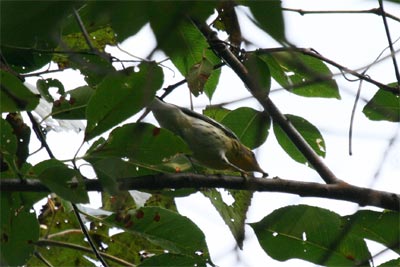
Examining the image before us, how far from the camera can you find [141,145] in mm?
1873

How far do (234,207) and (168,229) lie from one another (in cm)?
27

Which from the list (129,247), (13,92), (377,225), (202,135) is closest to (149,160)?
(13,92)

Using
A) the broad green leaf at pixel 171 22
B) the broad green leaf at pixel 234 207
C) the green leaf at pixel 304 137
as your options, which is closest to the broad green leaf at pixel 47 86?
the broad green leaf at pixel 234 207

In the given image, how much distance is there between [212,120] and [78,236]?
690mm

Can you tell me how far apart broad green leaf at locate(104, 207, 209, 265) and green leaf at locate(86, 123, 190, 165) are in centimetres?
27

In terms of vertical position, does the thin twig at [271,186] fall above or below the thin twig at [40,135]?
below

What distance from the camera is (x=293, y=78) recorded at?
2.52 meters

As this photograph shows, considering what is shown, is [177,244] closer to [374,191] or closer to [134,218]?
[134,218]

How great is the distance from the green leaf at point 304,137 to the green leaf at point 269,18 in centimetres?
170

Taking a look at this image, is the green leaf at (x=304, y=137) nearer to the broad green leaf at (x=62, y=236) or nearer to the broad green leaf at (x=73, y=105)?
the broad green leaf at (x=73, y=105)

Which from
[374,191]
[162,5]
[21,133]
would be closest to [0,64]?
[21,133]

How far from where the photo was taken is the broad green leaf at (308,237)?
6.29 ft

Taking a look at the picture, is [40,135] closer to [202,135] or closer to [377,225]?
[202,135]

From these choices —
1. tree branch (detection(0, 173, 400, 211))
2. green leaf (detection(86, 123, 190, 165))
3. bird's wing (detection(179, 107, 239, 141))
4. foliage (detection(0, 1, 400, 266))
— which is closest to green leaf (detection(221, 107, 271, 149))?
foliage (detection(0, 1, 400, 266))
